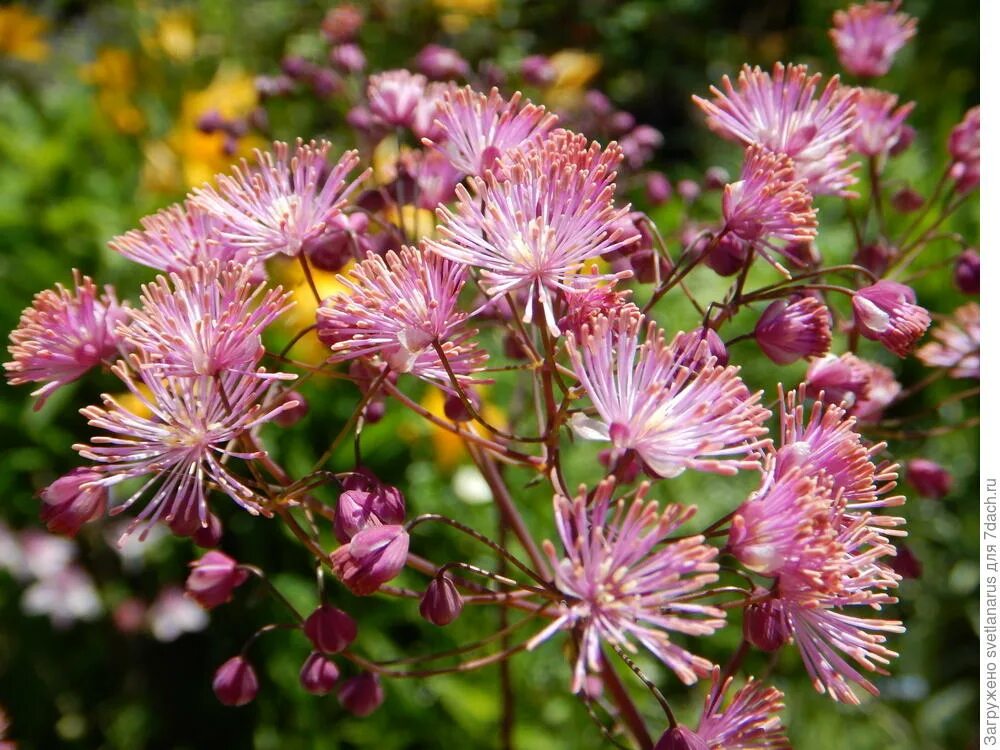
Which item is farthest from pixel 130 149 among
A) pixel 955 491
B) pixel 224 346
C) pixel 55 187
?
pixel 955 491

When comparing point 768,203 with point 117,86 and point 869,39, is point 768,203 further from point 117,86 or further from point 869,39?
point 117,86

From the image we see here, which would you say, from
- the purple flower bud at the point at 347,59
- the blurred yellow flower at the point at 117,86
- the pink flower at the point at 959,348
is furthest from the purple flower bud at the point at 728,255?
the blurred yellow flower at the point at 117,86

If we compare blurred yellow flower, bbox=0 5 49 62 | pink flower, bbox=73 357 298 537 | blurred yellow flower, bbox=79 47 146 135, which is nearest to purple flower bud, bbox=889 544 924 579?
pink flower, bbox=73 357 298 537

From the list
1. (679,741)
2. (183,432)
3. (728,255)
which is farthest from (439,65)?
(679,741)

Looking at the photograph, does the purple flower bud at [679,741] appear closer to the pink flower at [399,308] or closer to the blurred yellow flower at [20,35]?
the pink flower at [399,308]

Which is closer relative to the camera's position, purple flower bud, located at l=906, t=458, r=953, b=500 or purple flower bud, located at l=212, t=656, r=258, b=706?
purple flower bud, located at l=212, t=656, r=258, b=706

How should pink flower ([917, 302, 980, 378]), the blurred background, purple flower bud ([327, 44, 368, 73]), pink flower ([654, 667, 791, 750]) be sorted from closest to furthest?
pink flower ([654, 667, 791, 750]), pink flower ([917, 302, 980, 378]), purple flower bud ([327, 44, 368, 73]), the blurred background

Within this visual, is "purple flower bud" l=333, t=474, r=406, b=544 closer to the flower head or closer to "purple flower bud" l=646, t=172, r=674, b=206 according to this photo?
the flower head
